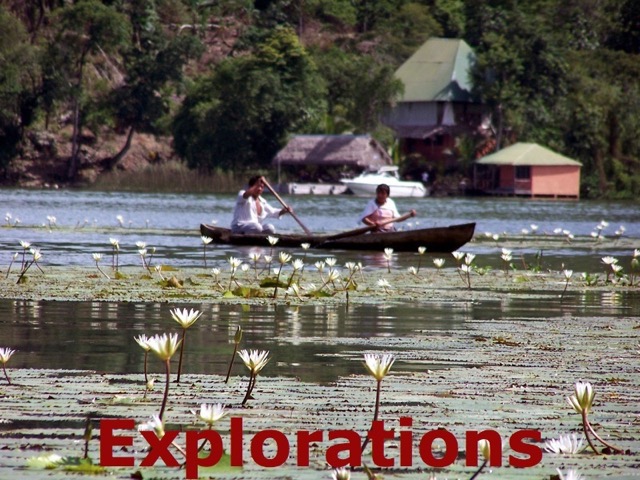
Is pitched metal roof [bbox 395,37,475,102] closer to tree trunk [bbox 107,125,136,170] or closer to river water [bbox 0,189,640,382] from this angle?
tree trunk [bbox 107,125,136,170]

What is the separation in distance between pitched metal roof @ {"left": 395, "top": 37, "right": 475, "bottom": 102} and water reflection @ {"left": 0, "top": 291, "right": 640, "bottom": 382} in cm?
5969

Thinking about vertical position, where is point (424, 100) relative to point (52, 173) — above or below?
above

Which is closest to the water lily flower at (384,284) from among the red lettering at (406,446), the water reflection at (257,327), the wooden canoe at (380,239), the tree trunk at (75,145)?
the water reflection at (257,327)

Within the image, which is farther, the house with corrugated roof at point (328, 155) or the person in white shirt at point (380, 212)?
the house with corrugated roof at point (328, 155)

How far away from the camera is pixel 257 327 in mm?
9797

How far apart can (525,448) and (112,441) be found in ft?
4.97

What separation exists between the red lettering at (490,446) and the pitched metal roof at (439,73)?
222 ft

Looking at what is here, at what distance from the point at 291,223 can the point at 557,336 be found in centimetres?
2753

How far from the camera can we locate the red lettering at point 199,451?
14.9ft

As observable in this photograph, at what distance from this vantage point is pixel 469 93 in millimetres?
72500

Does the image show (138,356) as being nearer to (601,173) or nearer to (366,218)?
(366,218)

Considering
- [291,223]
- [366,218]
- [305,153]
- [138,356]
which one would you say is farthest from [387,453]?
[305,153]

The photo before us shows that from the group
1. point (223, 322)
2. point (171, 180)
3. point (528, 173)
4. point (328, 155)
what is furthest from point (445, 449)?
point (171, 180)

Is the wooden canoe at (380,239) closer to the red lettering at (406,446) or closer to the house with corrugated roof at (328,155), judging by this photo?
the red lettering at (406,446)
